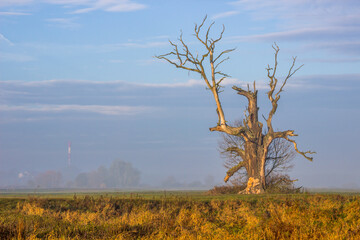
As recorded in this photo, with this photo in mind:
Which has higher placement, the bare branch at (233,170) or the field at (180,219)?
the bare branch at (233,170)

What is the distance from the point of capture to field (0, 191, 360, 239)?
21312mm

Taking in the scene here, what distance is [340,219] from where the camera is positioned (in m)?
26.0

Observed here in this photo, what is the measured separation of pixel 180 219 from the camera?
25.5m

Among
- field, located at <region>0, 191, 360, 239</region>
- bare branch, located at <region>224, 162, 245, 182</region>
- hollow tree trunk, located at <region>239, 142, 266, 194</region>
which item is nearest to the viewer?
field, located at <region>0, 191, 360, 239</region>

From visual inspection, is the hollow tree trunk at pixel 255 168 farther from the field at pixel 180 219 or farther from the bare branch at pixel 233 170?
the field at pixel 180 219

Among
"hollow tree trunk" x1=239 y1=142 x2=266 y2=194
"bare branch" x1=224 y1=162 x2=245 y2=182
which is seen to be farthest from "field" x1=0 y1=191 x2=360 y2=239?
"bare branch" x1=224 y1=162 x2=245 y2=182

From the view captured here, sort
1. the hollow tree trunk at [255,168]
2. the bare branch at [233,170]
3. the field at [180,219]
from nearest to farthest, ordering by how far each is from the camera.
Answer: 1. the field at [180,219]
2. the hollow tree trunk at [255,168]
3. the bare branch at [233,170]

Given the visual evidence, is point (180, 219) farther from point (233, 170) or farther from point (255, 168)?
point (233, 170)

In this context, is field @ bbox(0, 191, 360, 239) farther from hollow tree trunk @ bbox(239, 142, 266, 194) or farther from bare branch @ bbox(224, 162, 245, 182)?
bare branch @ bbox(224, 162, 245, 182)

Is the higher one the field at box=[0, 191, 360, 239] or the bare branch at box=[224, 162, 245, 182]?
the bare branch at box=[224, 162, 245, 182]

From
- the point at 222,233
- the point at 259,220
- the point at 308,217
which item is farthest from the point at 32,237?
the point at 308,217

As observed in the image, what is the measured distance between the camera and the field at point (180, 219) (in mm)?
21312

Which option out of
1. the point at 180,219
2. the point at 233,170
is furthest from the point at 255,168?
the point at 180,219

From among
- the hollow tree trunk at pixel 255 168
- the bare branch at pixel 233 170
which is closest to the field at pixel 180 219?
the hollow tree trunk at pixel 255 168
